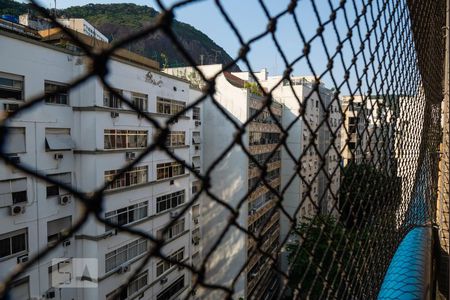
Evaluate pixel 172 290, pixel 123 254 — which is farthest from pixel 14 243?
pixel 172 290

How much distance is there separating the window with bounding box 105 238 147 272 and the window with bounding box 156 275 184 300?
0.76 meters

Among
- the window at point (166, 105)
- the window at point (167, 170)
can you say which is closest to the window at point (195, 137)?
the window at point (167, 170)

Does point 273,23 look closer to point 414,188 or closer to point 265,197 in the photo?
point 414,188

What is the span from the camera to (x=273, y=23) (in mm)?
449

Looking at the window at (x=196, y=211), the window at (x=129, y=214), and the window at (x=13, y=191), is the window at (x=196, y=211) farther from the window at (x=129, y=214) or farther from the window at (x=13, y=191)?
the window at (x=13, y=191)

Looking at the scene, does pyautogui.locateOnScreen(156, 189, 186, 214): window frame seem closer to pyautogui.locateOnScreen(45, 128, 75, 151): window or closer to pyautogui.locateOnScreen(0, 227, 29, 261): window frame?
pyautogui.locateOnScreen(45, 128, 75, 151): window

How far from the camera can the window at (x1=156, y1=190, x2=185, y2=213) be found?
14.3 ft

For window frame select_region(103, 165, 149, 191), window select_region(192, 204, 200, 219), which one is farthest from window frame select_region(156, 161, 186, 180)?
window select_region(192, 204, 200, 219)

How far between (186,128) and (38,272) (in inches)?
102

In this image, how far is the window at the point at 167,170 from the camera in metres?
4.28

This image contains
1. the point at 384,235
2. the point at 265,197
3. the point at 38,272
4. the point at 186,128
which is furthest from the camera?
the point at 265,197

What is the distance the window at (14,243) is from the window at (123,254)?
887mm

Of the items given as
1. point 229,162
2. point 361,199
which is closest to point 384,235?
point 361,199

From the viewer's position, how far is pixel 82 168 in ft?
11.2
